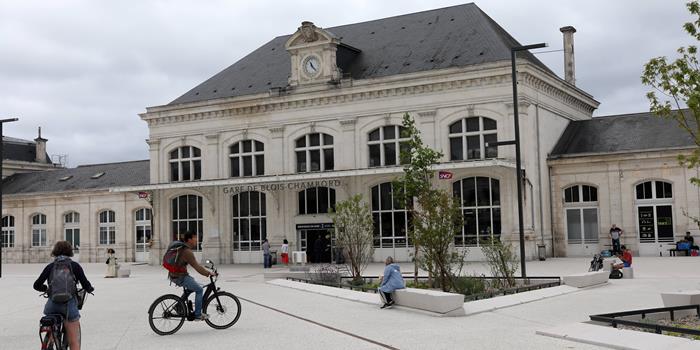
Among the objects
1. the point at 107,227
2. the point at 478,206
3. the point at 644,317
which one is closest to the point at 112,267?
the point at 478,206

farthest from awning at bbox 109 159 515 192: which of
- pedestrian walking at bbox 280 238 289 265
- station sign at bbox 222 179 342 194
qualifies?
pedestrian walking at bbox 280 238 289 265

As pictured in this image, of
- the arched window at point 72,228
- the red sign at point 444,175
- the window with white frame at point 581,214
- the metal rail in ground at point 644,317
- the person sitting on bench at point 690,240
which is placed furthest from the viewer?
the arched window at point 72,228

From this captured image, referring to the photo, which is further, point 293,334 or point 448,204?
point 448,204

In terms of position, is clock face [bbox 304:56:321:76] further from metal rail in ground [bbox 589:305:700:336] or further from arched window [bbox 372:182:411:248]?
metal rail in ground [bbox 589:305:700:336]

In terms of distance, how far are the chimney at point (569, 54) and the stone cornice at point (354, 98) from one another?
4.54 feet

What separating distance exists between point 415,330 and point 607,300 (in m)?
5.93

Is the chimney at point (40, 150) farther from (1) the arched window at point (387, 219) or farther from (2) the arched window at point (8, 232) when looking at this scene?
(1) the arched window at point (387, 219)

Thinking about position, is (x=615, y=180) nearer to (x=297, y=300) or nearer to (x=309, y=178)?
(x=309, y=178)

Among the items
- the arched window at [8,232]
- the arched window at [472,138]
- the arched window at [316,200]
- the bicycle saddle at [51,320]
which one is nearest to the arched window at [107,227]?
the arched window at [8,232]

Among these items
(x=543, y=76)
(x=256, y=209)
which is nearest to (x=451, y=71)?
(x=543, y=76)

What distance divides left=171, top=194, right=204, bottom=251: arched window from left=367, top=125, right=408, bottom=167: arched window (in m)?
10.2

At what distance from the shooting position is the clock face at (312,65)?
38.6 meters

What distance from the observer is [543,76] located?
36.1 metres

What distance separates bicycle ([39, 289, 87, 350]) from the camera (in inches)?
383
